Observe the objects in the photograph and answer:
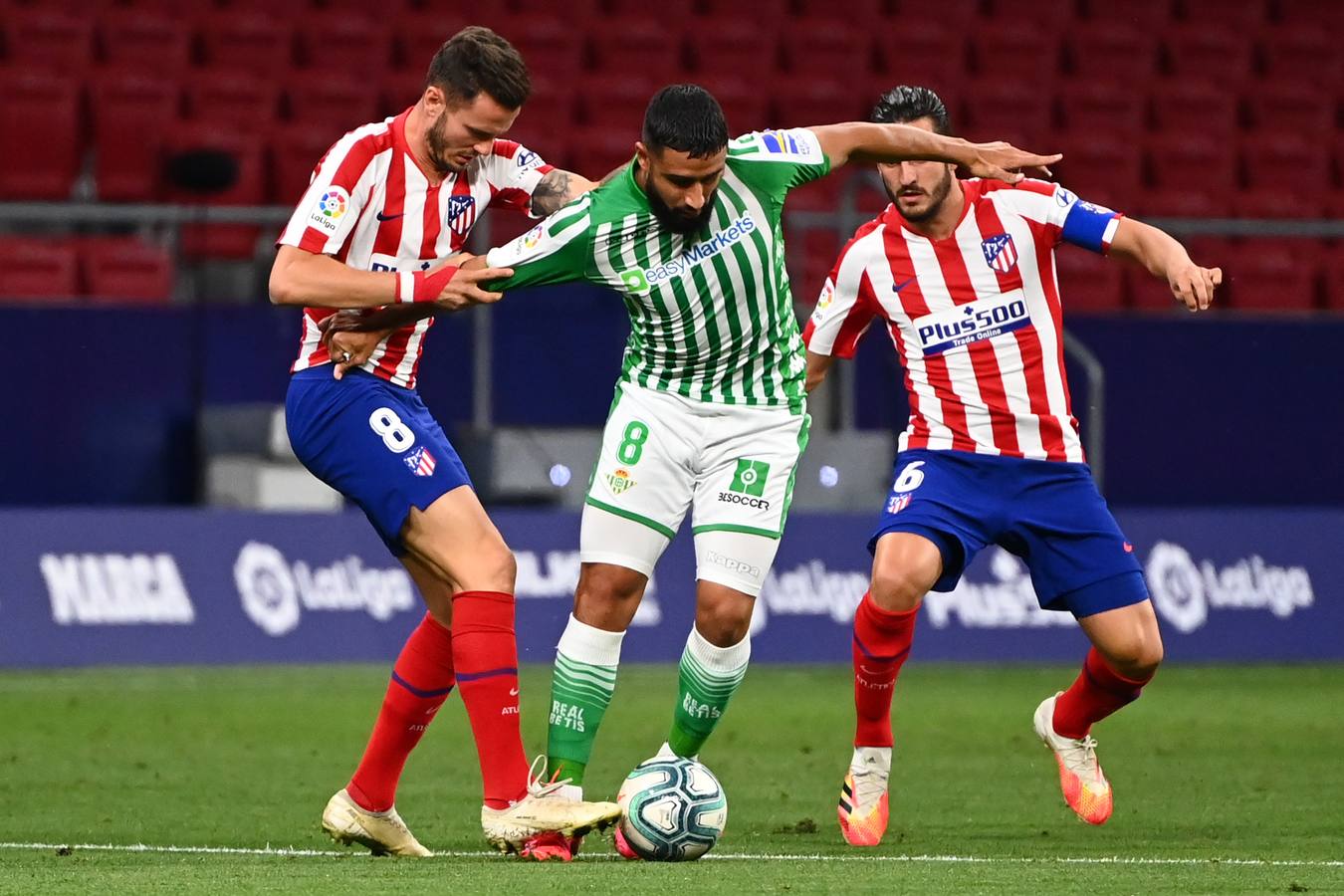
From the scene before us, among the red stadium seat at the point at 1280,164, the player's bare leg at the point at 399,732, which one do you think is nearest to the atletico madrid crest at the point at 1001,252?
the player's bare leg at the point at 399,732

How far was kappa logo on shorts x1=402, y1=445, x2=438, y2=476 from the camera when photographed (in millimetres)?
6199

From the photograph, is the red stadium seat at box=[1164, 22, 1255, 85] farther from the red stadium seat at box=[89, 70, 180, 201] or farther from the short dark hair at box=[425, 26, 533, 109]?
the short dark hair at box=[425, 26, 533, 109]

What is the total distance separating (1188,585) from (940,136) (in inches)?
299

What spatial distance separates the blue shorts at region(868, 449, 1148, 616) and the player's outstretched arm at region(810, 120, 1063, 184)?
1170 millimetres

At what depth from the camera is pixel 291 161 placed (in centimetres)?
1573

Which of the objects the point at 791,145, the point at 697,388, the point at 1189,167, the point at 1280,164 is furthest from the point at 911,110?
the point at 1280,164

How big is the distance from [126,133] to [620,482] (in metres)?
10.0

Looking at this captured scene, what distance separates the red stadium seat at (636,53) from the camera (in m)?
17.8

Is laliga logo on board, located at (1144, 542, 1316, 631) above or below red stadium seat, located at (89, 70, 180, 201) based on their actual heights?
below

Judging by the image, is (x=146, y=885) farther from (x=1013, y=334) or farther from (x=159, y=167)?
(x=159, y=167)

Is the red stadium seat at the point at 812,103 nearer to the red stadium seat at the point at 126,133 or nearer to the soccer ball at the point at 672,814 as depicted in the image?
the red stadium seat at the point at 126,133

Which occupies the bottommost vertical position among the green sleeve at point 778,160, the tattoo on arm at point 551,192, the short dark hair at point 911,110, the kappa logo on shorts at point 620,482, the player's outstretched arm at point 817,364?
→ the kappa logo on shorts at point 620,482

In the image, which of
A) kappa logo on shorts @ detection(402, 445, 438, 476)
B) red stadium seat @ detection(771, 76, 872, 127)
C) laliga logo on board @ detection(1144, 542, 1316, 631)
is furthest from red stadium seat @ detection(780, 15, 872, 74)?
kappa logo on shorts @ detection(402, 445, 438, 476)

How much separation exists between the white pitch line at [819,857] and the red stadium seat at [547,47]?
11669 mm
